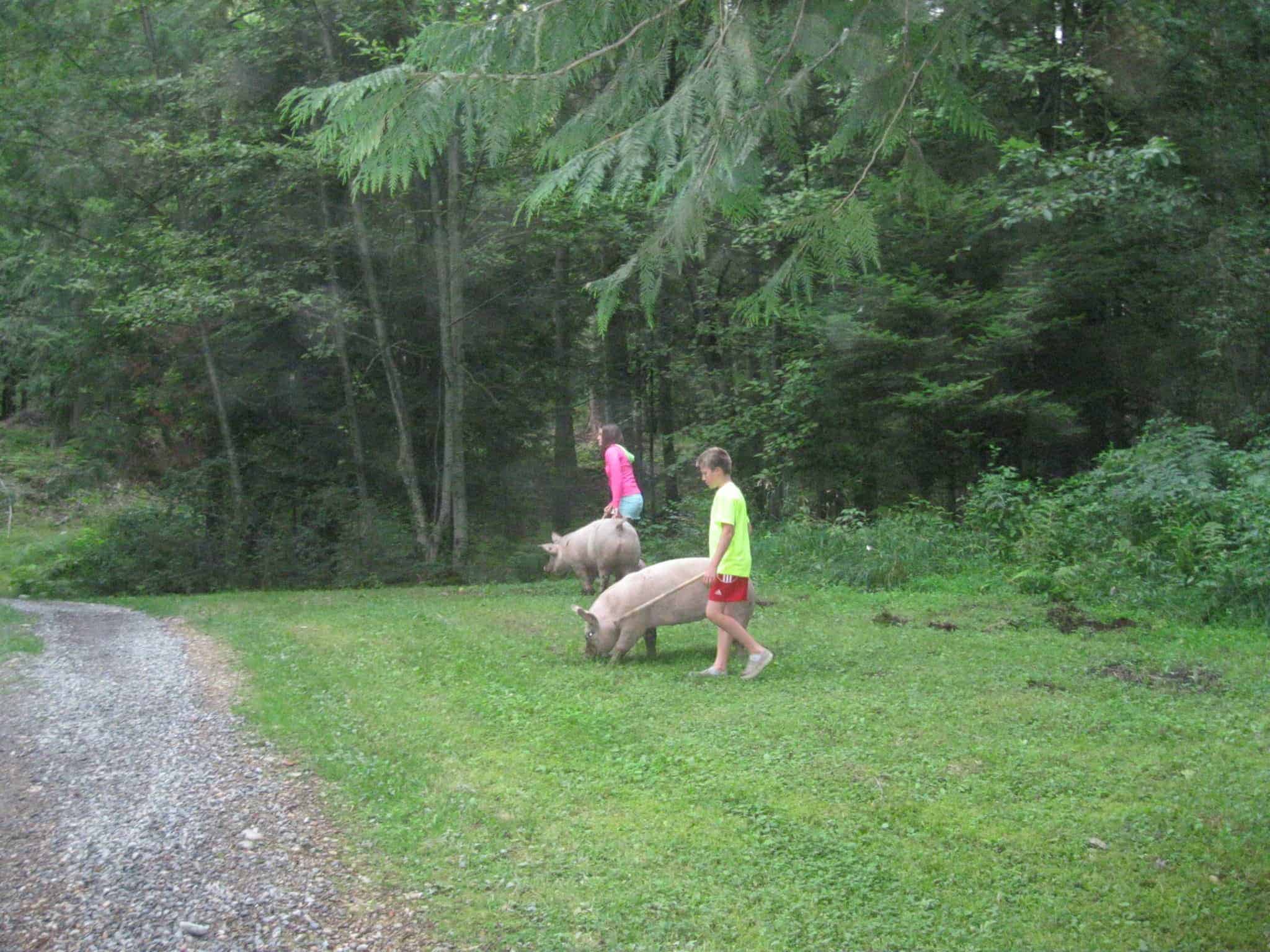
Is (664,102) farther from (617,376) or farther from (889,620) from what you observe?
(617,376)

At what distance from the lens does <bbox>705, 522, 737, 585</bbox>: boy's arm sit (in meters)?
8.27

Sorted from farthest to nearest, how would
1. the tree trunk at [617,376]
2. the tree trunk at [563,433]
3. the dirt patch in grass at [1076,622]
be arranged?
the tree trunk at [617,376], the tree trunk at [563,433], the dirt patch in grass at [1076,622]

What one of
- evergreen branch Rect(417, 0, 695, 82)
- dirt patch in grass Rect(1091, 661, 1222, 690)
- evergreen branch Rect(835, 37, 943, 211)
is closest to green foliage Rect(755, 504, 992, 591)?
dirt patch in grass Rect(1091, 661, 1222, 690)

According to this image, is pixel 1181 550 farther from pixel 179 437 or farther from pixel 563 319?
pixel 179 437

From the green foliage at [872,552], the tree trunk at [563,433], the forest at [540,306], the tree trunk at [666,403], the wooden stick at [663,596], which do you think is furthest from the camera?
the tree trunk at [563,433]

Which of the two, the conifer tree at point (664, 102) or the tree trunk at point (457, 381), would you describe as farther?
the tree trunk at point (457, 381)

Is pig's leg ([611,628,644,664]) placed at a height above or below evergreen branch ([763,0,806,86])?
below

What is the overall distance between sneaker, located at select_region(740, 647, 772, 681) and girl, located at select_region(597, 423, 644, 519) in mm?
4240

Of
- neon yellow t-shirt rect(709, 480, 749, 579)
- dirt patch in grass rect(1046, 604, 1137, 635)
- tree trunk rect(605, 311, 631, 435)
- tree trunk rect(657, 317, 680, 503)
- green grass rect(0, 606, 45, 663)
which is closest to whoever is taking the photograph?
neon yellow t-shirt rect(709, 480, 749, 579)

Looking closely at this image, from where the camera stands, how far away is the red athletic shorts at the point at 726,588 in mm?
8375

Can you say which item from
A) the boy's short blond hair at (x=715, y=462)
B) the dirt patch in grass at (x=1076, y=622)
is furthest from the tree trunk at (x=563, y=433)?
the boy's short blond hair at (x=715, y=462)

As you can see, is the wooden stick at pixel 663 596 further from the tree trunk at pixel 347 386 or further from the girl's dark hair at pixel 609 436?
the tree trunk at pixel 347 386

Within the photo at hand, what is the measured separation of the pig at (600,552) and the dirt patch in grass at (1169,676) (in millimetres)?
5646

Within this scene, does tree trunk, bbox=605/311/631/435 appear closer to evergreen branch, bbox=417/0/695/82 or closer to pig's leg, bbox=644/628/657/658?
pig's leg, bbox=644/628/657/658
